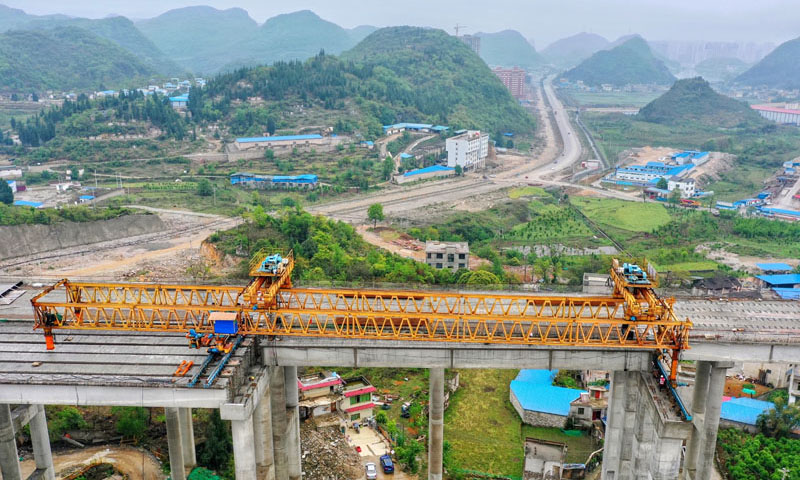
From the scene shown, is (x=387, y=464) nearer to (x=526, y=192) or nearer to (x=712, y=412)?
(x=712, y=412)


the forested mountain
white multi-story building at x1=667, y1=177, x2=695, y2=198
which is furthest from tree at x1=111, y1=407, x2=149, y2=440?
white multi-story building at x1=667, y1=177, x2=695, y2=198

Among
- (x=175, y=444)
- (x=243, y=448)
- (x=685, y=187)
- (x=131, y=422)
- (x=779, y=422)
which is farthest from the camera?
(x=685, y=187)

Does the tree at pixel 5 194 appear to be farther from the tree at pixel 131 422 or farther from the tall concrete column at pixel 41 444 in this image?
the tall concrete column at pixel 41 444

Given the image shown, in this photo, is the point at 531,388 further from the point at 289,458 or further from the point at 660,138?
the point at 660,138

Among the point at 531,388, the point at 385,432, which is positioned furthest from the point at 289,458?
the point at 531,388

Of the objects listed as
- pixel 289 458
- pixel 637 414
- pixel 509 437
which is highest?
pixel 637 414

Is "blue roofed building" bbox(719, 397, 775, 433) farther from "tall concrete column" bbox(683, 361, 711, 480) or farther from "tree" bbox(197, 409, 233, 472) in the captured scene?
"tree" bbox(197, 409, 233, 472)

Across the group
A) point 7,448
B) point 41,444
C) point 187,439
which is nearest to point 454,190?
point 187,439
